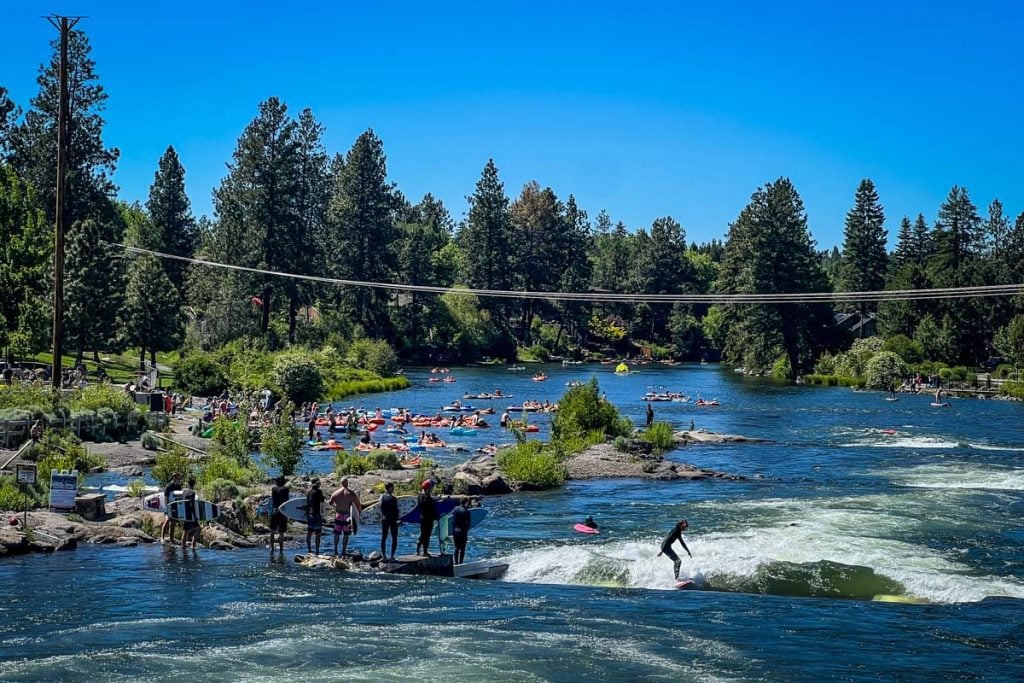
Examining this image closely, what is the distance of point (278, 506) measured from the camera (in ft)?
85.0

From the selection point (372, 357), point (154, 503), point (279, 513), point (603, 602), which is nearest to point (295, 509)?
point (279, 513)

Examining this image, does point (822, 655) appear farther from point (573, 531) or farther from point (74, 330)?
point (74, 330)

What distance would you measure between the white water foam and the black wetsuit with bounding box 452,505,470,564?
4.40 ft

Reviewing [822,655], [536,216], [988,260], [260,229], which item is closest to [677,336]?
[536,216]

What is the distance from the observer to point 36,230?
63.6 meters

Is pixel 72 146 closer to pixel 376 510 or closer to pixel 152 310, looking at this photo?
pixel 152 310

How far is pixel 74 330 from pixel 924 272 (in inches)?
3122

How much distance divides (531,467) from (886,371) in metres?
63.2

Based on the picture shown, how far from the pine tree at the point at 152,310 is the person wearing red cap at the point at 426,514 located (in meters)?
48.9

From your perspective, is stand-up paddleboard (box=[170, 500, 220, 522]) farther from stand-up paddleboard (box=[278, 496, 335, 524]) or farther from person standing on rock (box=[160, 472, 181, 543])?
stand-up paddleboard (box=[278, 496, 335, 524])

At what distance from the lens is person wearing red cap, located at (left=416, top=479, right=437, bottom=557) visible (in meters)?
24.9

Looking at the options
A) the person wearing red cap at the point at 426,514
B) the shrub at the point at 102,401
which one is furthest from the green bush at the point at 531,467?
the shrub at the point at 102,401

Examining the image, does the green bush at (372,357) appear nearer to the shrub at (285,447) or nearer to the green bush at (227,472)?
the shrub at (285,447)

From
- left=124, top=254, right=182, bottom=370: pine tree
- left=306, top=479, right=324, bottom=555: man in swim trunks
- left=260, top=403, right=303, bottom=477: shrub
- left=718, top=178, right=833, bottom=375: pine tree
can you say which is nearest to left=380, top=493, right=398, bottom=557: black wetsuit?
left=306, top=479, right=324, bottom=555: man in swim trunks
